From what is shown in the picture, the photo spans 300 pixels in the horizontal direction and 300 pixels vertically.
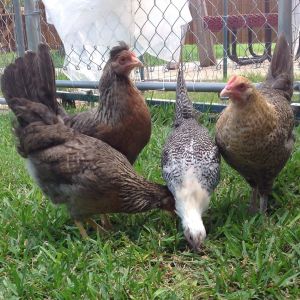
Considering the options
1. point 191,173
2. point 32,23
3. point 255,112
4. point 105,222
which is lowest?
point 105,222

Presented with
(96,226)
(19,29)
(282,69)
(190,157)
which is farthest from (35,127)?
(19,29)

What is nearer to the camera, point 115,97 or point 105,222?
point 105,222

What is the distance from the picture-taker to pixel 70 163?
261 centimetres

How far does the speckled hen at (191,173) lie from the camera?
2.47m

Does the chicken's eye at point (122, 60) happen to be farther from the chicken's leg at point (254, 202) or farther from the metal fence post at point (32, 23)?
the metal fence post at point (32, 23)

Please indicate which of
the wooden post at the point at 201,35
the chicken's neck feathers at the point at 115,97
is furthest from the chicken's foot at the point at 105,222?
the wooden post at the point at 201,35

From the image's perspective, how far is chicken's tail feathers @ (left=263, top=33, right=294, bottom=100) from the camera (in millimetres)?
3121

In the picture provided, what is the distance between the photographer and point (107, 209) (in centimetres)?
262

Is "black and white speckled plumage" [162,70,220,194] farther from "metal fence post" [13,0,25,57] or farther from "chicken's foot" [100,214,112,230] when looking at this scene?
"metal fence post" [13,0,25,57]

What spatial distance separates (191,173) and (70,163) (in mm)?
629

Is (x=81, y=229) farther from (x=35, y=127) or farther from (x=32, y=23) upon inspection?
(x=32, y=23)

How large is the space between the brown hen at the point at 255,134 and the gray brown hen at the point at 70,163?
1.42 ft

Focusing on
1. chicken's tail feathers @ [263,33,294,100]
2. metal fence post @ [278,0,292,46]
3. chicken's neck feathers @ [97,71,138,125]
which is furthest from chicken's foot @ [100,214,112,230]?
metal fence post @ [278,0,292,46]

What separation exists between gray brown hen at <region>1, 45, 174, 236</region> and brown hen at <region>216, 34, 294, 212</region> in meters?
0.43
